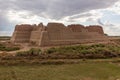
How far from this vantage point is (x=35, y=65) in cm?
2931

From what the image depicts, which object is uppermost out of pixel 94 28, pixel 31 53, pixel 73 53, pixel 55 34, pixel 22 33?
pixel 94 28

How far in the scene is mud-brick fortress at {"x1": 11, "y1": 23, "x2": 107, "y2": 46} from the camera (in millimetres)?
42094

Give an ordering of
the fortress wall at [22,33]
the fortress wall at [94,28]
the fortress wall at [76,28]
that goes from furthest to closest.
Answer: the fortress wall at [94,28], the fortress wall at [22,33], the fortress wall at [76,28]

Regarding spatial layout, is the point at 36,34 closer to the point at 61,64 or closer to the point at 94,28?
the point at 94,28

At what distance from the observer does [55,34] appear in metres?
42.6

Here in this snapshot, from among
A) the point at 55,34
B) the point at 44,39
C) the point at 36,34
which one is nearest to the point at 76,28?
the point at 55,34

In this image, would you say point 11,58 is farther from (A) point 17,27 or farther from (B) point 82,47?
(A) point 17,27

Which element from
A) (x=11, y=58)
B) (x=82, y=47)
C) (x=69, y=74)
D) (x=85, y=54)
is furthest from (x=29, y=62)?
(x=82, y=47)

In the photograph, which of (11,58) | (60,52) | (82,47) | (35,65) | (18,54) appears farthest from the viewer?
(82,47)

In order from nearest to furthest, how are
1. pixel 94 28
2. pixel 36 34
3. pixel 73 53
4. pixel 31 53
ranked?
pixel 31 53, pixel 73 53, pixel 36 34, pixel 94 28

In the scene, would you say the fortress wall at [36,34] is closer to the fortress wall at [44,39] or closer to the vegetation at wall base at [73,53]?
the fortress wall at [44,39]

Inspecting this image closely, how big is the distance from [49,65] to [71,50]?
10.6 metres

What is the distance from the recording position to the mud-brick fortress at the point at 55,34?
42.1 m

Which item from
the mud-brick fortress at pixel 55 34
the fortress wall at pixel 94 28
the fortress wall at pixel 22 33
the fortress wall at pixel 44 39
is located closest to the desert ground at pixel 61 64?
the fortress wall at pixel 44 39
